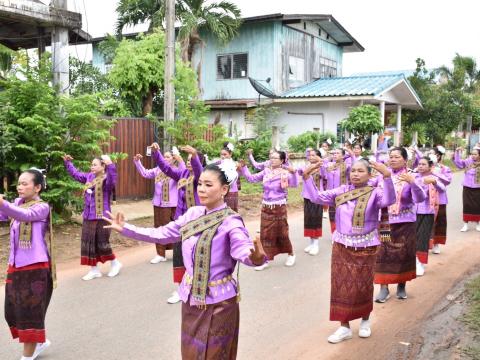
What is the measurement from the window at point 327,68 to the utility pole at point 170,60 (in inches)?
603

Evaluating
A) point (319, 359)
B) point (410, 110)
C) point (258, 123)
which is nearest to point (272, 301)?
point (319, 359)

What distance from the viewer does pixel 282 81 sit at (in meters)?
23.7

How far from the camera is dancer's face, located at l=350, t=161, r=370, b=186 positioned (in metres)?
5.27

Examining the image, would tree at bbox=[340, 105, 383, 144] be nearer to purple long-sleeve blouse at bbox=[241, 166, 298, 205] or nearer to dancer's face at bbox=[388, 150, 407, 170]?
purple long-sleeve blouse at bbox=[241, 166, 298, 205]

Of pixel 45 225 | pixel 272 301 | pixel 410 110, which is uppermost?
pixel 410 110

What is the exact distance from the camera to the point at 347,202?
5.27 meters

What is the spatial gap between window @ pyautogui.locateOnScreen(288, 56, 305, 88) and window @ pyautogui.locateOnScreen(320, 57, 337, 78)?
1.84m

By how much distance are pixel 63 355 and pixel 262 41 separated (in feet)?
65.7

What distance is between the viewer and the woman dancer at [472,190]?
11867 mm

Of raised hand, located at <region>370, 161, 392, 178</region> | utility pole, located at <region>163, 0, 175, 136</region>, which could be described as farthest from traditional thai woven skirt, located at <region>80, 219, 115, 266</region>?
utility pole, located at <region>163, 0, 175, 136</region>

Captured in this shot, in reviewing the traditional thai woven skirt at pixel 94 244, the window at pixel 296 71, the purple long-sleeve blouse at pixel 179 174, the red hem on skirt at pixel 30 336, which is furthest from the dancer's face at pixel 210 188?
the window at pixel 296 71

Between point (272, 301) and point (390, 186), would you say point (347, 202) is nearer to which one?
point (390, 186)

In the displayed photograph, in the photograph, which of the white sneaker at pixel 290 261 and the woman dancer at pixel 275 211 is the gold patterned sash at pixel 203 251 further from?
the white sneaker at pixel 290 261

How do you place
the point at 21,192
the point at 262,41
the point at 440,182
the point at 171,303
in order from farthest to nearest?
1. the point at 262,41
2. the point at 440,182
3. the point at 171,303
4. the point at 21,192
